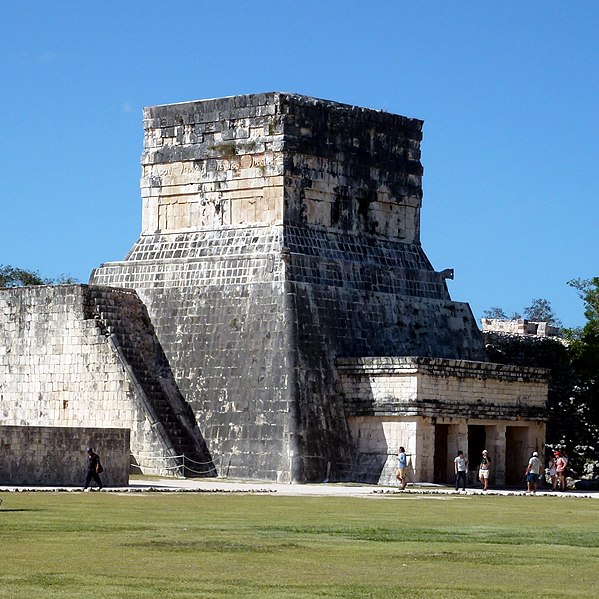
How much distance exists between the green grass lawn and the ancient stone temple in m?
9.66

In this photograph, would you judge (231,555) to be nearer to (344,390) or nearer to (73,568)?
(73,568)

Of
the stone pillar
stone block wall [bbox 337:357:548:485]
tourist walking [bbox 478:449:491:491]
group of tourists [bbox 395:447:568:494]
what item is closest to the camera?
group of tourists [bbox 395:447:568:494]

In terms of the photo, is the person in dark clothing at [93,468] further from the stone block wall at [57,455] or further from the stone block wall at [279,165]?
the stone block wall at [279,165]

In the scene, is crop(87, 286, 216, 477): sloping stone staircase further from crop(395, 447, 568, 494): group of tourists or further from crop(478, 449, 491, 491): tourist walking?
crop(478, 449, 491, 491): tourist walking

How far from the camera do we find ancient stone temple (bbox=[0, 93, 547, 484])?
36500mm

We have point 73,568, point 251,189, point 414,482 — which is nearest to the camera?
point 73,568

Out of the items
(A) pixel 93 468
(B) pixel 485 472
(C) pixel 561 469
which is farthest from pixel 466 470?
(A) pixel 93 468

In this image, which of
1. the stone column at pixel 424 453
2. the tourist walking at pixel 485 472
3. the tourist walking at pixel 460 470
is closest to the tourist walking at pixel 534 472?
the tourist walking at pixel 485 472

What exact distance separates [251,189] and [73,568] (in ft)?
78.5

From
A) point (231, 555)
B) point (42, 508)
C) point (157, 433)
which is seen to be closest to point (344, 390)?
point (157, 433)

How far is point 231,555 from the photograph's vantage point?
17.1 m

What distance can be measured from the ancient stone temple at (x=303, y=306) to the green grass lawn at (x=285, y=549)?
9657 mm

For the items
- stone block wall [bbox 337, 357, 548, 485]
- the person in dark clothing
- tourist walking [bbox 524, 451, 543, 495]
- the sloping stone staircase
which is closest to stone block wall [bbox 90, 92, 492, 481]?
the sloping stone staircase

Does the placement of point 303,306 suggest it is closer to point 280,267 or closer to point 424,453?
point 280,267
